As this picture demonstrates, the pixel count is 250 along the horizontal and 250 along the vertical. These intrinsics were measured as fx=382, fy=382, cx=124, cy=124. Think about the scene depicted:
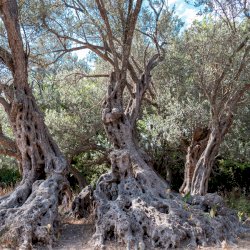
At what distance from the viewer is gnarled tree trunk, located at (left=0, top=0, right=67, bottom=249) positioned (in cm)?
707

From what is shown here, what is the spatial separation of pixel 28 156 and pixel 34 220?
2.38 metres

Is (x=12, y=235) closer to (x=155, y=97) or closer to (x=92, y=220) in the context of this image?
(x=92, y=220)

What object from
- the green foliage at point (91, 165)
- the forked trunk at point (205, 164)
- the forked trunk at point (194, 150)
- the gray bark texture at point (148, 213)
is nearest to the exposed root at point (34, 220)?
the gray bark texture at point (148, 213)

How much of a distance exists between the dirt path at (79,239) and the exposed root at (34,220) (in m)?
0.26

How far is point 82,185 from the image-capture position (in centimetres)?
1362

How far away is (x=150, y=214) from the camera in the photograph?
689cm

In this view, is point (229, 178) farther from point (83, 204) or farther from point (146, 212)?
point (146, 212)

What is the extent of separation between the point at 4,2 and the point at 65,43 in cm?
383

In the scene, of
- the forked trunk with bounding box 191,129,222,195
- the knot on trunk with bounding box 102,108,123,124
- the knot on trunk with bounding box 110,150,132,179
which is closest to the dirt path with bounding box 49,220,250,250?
the knot on trunk with bounding box 110,150,132,179

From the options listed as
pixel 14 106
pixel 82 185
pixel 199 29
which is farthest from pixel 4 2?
pixel 82 185

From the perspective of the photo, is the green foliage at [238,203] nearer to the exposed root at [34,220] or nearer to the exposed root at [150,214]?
the exposed root at [150,214]

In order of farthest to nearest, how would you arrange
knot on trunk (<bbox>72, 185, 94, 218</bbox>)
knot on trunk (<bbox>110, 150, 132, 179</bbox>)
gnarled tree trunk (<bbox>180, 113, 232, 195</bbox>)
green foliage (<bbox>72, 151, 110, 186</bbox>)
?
green foliage (<bbox>72, 151, 110, 186</bbox>) → gnarled tree trunk (<bbox>180, 113, 232, 195</bbox>) → knot on trunk (<bbox>72, 185, 94, 218</bbox>) → knot on trunk (<bbox>110, 150, 132, 179</bbox>)

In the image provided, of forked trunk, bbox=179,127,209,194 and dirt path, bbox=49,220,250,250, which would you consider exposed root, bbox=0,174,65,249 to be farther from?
forked trunk, bbox=179,127,209,194

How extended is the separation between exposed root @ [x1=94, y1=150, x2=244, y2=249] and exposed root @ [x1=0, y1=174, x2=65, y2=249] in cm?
84
